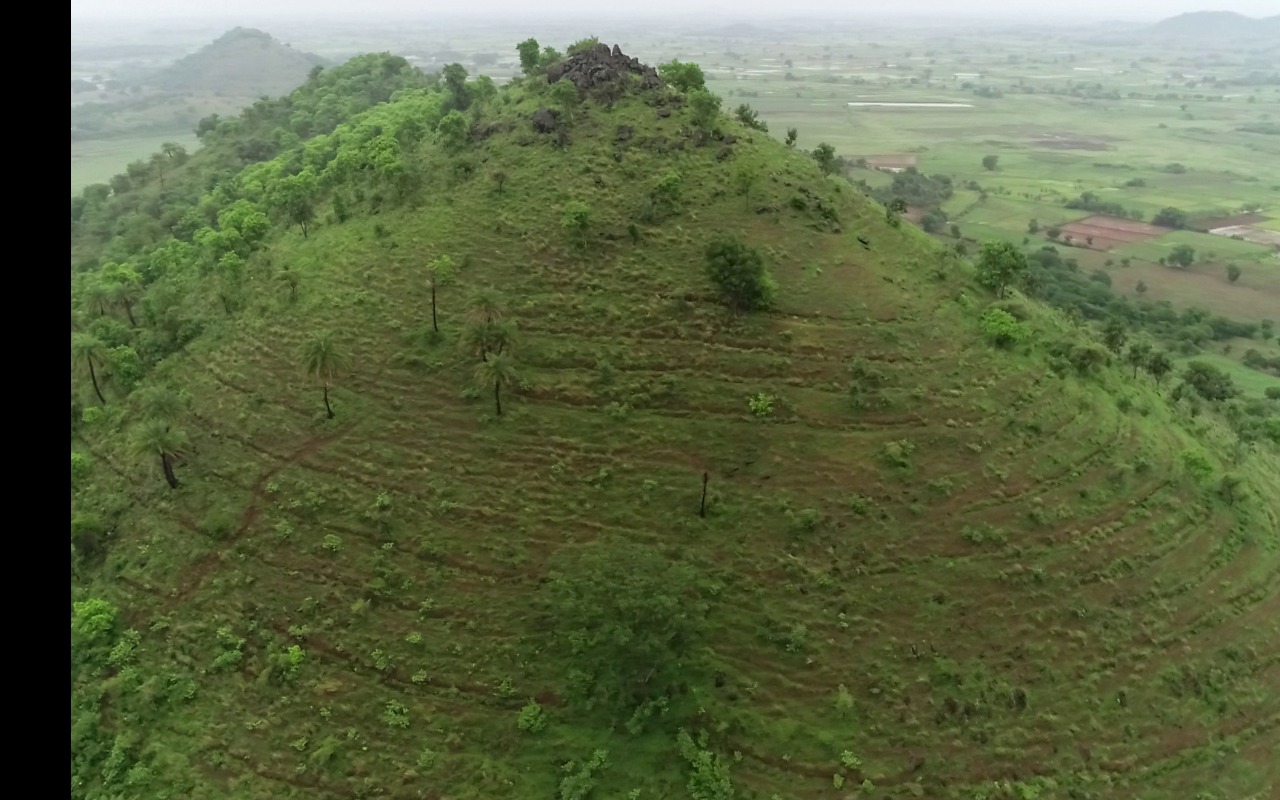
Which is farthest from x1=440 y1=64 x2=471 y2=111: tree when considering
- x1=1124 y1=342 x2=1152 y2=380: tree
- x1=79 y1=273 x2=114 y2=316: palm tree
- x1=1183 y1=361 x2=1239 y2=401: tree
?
x1=1183 y1=361 x2=1239 y2=401: tree

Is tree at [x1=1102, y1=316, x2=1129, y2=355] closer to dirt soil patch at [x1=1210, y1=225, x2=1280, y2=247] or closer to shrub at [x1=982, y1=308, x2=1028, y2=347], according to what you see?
shrub at [x1=982, y1=308, x2=1028, y2=347]

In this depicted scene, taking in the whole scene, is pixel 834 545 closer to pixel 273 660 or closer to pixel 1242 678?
pixel 1242 678

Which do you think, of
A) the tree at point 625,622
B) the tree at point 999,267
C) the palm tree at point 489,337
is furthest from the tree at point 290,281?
the tree at point 999,267

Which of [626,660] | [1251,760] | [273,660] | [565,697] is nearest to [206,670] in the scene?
[273,660]

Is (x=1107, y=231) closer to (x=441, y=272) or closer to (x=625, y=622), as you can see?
(x=441, y=272)

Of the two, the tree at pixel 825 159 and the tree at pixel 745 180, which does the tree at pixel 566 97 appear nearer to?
the tree at pixel 745 180

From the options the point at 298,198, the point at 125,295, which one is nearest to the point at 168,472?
the point at 125,295
